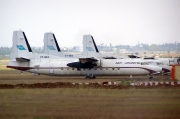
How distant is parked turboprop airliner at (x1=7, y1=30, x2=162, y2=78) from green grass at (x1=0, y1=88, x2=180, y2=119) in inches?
766

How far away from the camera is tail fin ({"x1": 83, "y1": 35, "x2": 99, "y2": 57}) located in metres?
60.8

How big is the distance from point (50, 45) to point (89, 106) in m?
40.1

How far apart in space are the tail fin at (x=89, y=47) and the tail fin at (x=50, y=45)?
4467 mm

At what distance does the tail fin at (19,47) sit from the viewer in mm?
46972

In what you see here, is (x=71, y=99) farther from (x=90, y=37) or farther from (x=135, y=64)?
(x=90, y=37)

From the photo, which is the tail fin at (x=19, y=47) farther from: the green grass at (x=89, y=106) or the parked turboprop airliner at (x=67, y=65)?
the green grass at (x=89, y=106)

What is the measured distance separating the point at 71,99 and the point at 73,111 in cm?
459

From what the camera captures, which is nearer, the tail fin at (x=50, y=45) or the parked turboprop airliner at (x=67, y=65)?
the parked turboprop airliner at (x=67, y=65)

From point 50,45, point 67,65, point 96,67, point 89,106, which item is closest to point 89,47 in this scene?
point 50,45

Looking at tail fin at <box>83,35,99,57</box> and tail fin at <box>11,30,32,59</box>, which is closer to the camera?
tail fin at <box>11,30,32,59</box>

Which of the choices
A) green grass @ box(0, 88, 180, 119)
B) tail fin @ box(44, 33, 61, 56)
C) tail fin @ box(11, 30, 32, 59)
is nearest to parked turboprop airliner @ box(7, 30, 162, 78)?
tail fin @ box(11, 30, 32, 59)

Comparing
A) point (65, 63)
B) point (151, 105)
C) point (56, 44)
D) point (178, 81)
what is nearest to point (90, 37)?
point (56, 44)

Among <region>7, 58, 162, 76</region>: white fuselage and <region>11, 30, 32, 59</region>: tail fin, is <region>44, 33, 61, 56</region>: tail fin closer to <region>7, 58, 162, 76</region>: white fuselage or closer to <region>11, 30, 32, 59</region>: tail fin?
<region>11, 30, 32, 59</region>: tail fin

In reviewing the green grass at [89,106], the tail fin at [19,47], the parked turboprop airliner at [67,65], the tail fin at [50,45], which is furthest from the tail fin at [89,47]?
the green grass at [89,106]
